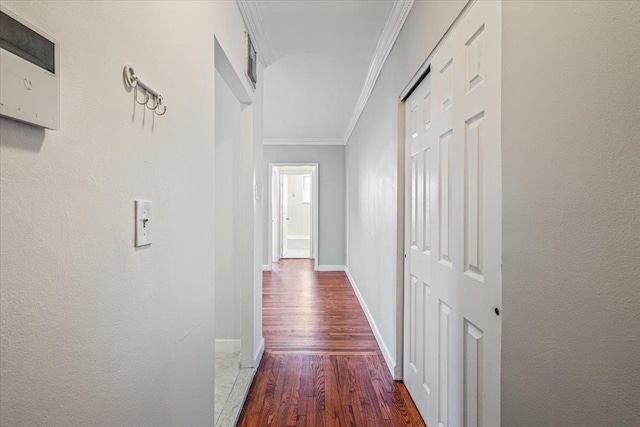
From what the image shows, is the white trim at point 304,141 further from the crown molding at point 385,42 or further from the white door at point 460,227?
the white door at point 460,227

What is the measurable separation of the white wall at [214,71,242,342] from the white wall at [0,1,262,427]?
1.38m

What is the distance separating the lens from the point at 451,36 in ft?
4.59

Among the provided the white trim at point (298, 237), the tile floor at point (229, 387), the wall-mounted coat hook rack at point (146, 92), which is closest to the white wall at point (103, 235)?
the wall-mounted coat hook rack at point (146, 92)

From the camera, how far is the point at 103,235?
70 cm

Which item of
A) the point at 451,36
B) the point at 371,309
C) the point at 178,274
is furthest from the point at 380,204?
the point at 178,274

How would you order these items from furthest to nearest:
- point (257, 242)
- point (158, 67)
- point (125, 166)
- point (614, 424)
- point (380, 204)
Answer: point (380, 204) < point (257, 242) < point (158, 67) < point (125, 166) < point (614, 424)

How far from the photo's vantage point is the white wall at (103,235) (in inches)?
20.0

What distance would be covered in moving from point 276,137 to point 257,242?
3.85m

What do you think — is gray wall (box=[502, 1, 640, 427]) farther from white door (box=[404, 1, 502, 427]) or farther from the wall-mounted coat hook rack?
the wall-mounted coat hook rack

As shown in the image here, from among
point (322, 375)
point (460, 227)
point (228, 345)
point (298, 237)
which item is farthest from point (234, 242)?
point (298, 237)

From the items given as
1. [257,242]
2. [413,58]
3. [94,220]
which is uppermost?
[413,58]

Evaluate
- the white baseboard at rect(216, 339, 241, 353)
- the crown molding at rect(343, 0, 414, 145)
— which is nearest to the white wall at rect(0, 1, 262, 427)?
the crown molding at rect(343, 0, 414, 145)

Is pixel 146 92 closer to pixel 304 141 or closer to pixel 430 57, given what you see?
pixel 430 57

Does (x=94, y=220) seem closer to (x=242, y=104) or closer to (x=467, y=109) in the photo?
(x=467, y=109)
